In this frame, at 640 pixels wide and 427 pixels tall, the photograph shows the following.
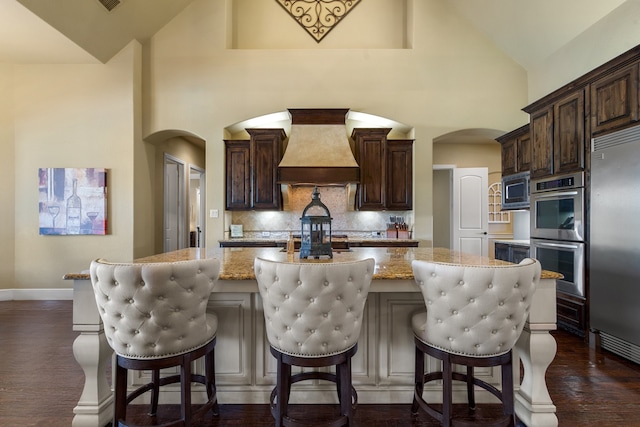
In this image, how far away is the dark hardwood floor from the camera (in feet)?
5.95

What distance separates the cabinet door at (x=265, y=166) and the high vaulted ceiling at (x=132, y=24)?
2.11 metres

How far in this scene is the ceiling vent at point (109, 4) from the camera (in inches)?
144

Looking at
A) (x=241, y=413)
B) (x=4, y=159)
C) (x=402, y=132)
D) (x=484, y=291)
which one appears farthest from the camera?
(x=402, y=132)

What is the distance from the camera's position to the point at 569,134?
9.77 feet

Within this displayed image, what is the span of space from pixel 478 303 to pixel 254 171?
3.91 metres

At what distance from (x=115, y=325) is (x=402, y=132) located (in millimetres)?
4704

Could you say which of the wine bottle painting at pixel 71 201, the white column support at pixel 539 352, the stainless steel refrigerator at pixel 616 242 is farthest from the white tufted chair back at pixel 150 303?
the wine bottle painting at pixel 71 201

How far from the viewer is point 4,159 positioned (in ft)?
14.1

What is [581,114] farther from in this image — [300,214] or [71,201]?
[71,201]

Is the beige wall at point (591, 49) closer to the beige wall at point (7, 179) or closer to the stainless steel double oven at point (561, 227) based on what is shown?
the stainless steel double oven at point (561, 227)

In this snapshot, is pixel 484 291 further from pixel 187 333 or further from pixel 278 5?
pixel 278 5

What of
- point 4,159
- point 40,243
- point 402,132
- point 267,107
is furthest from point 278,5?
point 40,243

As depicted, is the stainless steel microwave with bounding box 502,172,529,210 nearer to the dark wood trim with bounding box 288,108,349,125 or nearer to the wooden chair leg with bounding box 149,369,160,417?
the dark wood trim with bounding box 288,108,349,125

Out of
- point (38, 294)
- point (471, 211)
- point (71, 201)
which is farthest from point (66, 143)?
point (471, 211)
